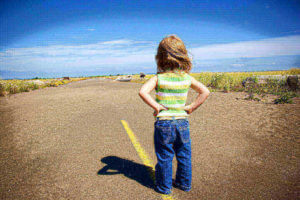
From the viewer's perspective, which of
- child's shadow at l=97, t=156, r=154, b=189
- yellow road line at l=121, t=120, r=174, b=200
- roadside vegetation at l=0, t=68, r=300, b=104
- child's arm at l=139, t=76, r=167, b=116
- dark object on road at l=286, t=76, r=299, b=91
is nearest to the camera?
child's arm at l=139, t=76, r=167, b=116

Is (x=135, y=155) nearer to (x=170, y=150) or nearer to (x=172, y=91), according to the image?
(x=170, y=150)

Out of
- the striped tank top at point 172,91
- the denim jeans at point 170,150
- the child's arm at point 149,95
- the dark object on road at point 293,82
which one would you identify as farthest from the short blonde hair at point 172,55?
the dark object on road at point 293,82

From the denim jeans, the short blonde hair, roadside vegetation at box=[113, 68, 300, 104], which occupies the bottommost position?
the denim jeans

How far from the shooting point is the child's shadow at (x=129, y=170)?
8.62 feet

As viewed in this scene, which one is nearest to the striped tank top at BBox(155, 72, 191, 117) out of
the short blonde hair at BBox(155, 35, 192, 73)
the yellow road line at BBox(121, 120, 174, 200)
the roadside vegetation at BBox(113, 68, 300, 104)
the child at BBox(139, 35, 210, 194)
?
the child at BBox(139, 35, 210, 194)

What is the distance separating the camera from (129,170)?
2848 millimetres

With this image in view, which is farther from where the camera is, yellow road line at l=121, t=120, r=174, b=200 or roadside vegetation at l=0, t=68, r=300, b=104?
roadside vegetation at l=0, t=68, r=300, b=104

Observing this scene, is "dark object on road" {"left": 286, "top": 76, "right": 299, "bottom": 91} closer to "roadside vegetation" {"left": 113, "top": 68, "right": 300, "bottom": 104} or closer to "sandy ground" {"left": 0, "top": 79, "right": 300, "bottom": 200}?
"roadside vegetation" {"left": 113, "top": 68, "right": 300, "bottom": 104}

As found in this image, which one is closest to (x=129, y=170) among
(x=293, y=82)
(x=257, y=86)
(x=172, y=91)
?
(x=172, y=91)

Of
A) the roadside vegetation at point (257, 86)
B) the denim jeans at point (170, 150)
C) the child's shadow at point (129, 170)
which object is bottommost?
the child's shadow at point (129, 170)

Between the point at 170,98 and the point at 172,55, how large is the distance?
1.79ft

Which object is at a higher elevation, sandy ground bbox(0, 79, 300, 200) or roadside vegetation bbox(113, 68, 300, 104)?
roadside vegetation bbox(113, 68, 300, 104)

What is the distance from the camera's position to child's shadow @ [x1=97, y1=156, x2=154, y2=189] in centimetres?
263

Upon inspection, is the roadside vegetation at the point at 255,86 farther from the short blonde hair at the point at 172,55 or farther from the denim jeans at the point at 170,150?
the short blonde hair at the point at 172,55
